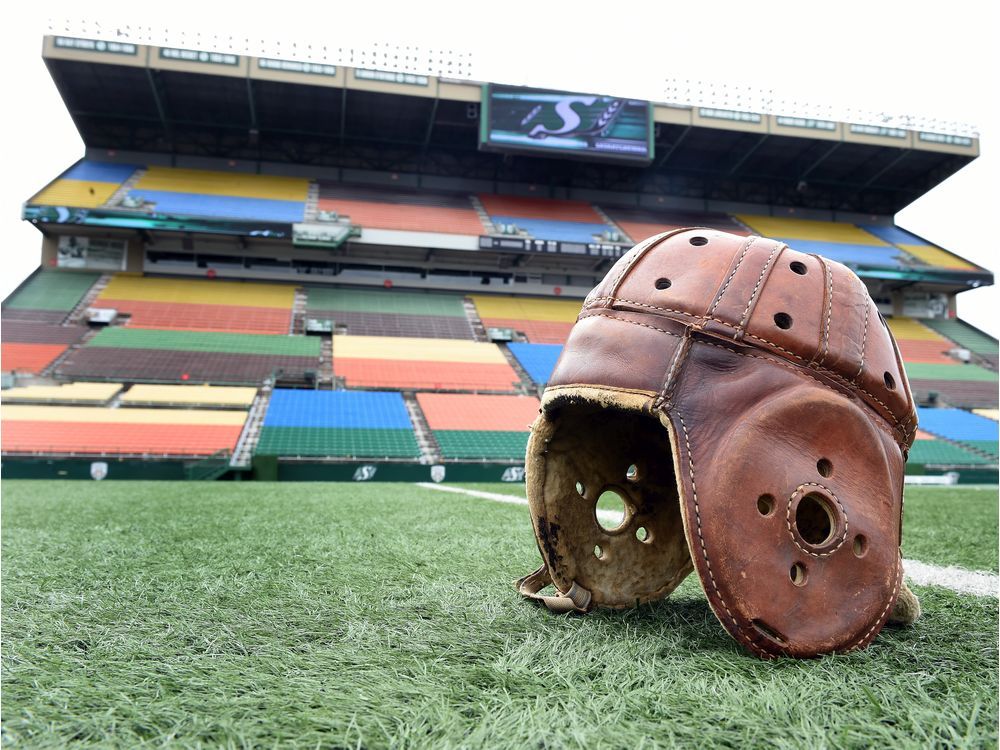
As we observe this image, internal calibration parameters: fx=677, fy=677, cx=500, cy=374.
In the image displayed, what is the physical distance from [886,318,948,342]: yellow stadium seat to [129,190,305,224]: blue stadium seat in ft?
69.7

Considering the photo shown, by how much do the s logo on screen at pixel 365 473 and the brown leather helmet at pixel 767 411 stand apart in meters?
10.2

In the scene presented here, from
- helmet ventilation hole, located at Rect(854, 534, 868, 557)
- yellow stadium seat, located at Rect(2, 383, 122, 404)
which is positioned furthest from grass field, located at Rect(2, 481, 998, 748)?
yellow stadium seat, located at Rect(2, 383, 122, 404)

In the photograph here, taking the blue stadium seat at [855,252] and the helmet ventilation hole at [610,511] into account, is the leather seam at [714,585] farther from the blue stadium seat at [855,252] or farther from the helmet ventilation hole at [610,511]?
the blue stadium seat at [855,252]

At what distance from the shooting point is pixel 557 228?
23891 mm

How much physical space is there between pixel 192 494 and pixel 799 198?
90.9 feet

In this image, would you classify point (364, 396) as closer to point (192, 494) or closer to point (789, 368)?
point (192, 494)

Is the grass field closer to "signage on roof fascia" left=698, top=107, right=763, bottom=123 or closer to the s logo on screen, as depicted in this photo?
the s logo on screen

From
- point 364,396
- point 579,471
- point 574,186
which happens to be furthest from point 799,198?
point 579,471

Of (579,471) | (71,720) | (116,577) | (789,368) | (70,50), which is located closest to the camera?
(71,720)

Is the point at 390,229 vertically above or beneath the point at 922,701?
above

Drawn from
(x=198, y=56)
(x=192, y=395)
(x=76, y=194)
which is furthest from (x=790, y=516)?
(x=76, y=194)

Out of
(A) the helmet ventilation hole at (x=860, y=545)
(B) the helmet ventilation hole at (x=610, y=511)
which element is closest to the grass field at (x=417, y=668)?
(A) the helmet ventilation hole at (x=860, y=545)

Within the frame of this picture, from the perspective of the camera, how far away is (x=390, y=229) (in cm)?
2161

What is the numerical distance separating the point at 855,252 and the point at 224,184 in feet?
75.2
